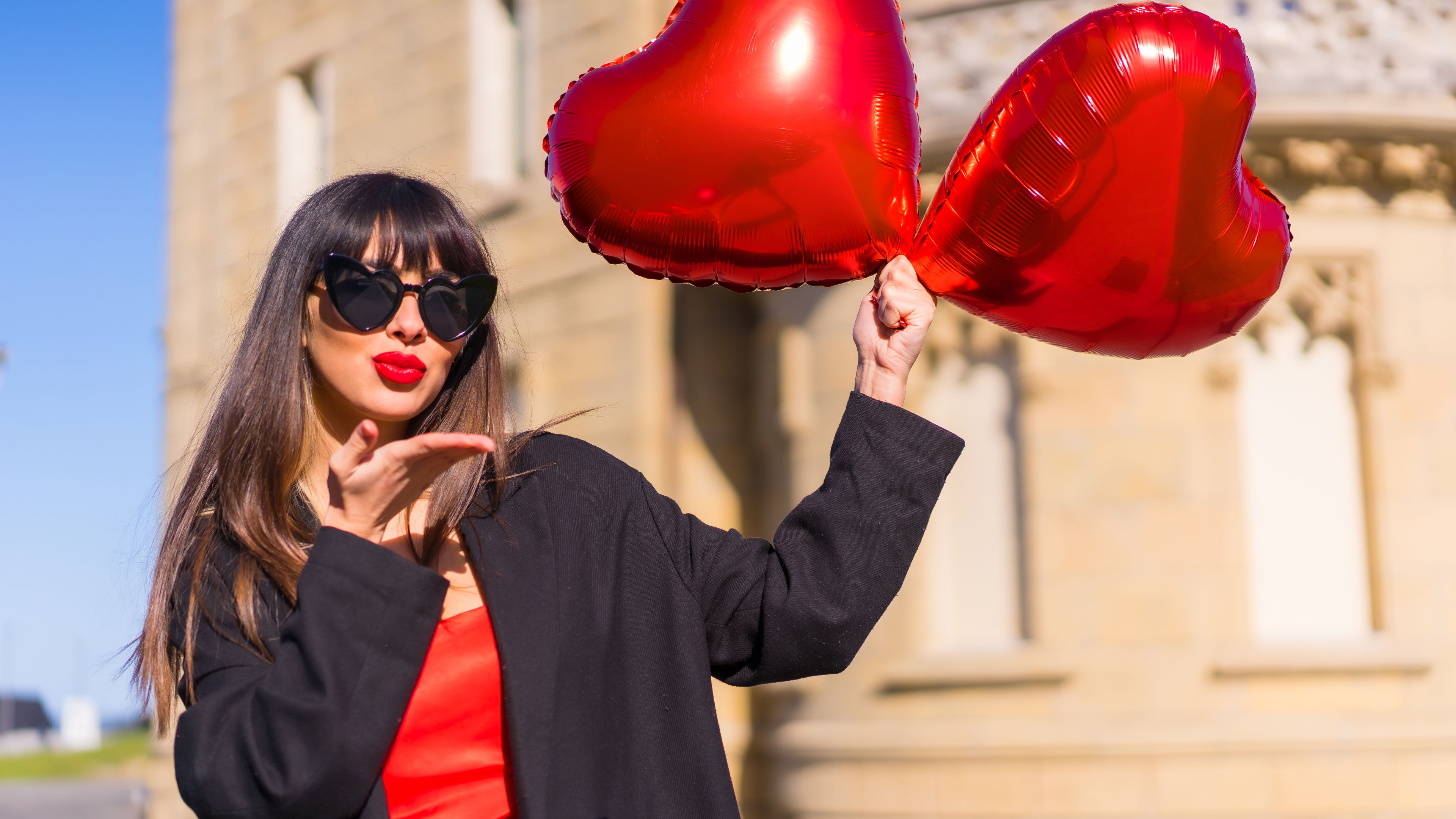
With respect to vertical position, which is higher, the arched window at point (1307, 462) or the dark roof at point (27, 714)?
the arched window at point (1307, 462)

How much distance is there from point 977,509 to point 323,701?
588 centimetres

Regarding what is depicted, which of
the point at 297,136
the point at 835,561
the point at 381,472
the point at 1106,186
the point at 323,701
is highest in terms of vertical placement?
the point at 297,136

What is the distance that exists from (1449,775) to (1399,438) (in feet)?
5.07

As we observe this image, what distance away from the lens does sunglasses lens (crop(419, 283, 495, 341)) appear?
1.81 m

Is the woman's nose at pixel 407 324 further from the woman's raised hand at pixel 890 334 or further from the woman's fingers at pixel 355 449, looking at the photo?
the woman's raised hand at pixel 890 334

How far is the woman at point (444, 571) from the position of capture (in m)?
1.55

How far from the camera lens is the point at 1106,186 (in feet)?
7.23

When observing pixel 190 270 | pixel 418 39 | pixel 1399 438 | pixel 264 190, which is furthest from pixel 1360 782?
pixel 190 270

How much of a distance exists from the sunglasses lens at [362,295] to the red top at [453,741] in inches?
16.0

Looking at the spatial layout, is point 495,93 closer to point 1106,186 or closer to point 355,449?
point 1106,186

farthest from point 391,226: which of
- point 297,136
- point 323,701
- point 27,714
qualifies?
point 27,714

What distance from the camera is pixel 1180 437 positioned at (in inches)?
261

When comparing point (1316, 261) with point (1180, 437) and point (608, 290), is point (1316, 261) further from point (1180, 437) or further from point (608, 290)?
point (608, 290)

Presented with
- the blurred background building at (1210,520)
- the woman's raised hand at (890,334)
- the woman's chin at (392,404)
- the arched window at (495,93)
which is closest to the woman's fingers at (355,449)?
the woman's chin at (392,404)
